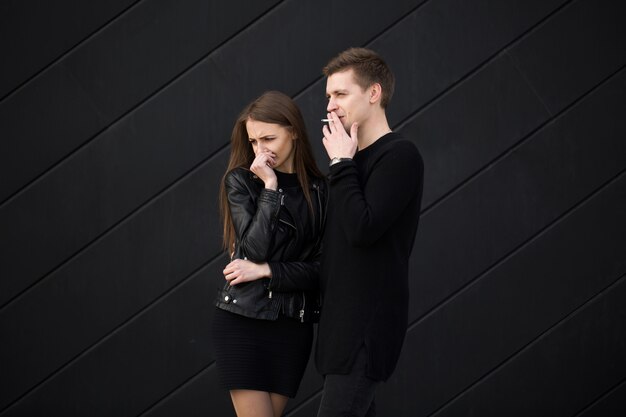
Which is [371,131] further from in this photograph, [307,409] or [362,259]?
[307,409]

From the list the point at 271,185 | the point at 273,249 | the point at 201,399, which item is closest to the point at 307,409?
the point at 201,399

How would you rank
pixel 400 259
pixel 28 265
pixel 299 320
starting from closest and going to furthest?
pixel 400 259, pixel 299 320, pixel 28 265

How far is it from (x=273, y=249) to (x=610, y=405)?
2244 mm

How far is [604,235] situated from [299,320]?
2.00m

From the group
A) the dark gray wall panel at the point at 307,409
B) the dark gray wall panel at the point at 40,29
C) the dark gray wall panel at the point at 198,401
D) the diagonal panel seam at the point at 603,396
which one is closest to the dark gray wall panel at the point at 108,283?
the dark gray wall panel at the point at 198,401

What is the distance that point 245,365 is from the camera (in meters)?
2.56

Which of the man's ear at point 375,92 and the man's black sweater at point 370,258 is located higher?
the man's ear at point 375,92

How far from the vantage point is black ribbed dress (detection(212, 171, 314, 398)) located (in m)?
2.56

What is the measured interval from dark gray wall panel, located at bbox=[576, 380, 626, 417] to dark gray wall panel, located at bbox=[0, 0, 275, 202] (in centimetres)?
252

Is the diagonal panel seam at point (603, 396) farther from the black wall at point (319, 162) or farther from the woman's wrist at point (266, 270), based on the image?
the woman's wrist at point (266, 270)

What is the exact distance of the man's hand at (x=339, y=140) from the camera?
2.37 meters

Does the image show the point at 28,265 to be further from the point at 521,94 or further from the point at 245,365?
the point at 521,94

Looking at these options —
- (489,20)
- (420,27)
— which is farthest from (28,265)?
(489,20)

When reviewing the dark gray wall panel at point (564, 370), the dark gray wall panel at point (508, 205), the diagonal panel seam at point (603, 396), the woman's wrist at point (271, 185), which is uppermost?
the woman's wrist at point (271, 185)
